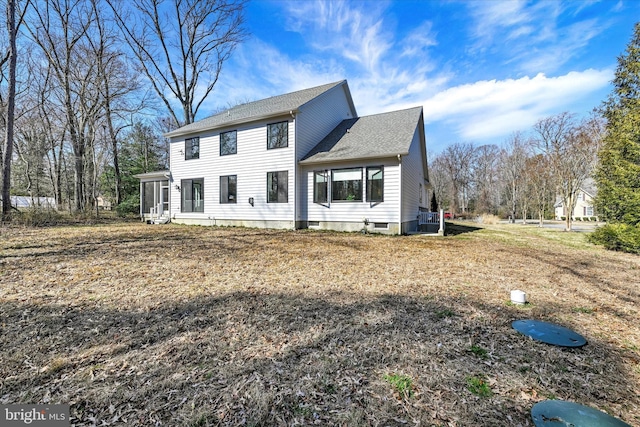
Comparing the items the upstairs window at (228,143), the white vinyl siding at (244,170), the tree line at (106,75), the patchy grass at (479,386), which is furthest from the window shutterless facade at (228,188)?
the patchy grass at (479,386)

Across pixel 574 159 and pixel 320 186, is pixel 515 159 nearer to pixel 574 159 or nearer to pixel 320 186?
pixel 574 159

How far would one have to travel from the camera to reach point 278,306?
362cm

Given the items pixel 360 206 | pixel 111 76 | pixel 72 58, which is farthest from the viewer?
pixel 111 76

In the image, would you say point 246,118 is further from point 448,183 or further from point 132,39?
point 448,183

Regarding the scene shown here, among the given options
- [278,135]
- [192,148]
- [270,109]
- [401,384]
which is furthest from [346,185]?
[401,384]

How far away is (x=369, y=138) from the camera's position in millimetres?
12375

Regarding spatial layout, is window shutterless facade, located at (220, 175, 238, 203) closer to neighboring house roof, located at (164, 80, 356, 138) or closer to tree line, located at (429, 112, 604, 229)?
neighboring house roof, located at (164, 80, 356, 138)

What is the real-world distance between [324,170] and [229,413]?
10657 mm

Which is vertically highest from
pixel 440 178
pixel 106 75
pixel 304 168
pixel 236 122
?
pixel 106 75

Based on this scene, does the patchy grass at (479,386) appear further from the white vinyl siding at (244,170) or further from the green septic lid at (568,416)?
the white vinyl siding at (244,170)

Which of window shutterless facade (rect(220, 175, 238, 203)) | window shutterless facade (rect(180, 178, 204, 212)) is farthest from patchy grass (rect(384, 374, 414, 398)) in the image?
window shutterless facade (rect(180, 178, 204, 212))

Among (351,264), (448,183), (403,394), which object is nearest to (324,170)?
(351,264)

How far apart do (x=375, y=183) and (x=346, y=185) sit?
48.8 inches

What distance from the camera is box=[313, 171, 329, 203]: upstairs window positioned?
1195 centimetres
